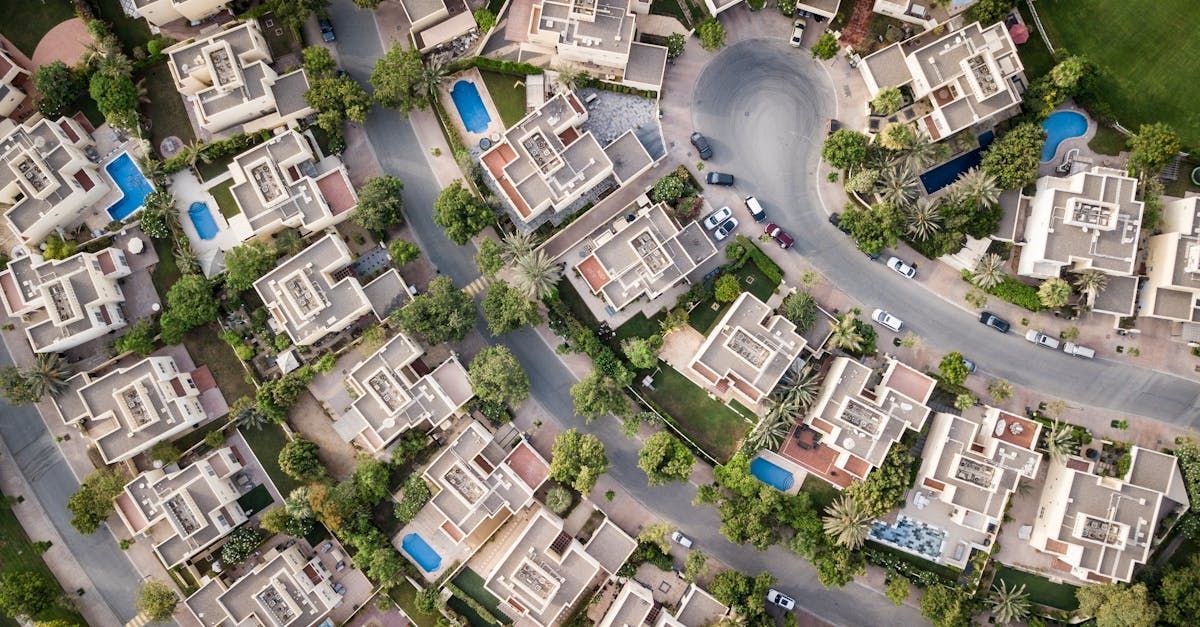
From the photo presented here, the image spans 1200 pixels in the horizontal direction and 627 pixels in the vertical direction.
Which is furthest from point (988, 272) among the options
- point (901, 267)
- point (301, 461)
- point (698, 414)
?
point (301, 461)

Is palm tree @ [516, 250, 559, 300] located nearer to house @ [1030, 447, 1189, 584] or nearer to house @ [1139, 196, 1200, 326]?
house @ [1030, 447, 1189, 584]

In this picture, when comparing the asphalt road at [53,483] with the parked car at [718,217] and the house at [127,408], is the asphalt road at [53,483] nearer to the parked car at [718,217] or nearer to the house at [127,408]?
the house at [127,408]

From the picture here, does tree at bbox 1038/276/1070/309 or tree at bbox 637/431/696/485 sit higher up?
tree at bbox 1038/276/1070/309

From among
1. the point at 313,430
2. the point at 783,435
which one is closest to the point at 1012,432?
the point at 783,435

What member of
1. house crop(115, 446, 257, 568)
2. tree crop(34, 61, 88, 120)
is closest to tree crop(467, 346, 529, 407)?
house crop(115, 446, 257, 568)

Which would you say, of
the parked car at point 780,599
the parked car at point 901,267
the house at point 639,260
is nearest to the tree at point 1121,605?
the parked car at point 780,599

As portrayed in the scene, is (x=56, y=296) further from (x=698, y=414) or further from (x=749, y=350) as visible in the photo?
(x=749, y=350)

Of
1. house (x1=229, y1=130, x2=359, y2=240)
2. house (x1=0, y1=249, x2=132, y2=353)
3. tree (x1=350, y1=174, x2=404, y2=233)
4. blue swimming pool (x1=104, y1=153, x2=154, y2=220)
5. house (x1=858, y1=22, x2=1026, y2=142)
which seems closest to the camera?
house (x1=858, y1=22, x2=1026, y2=142)
